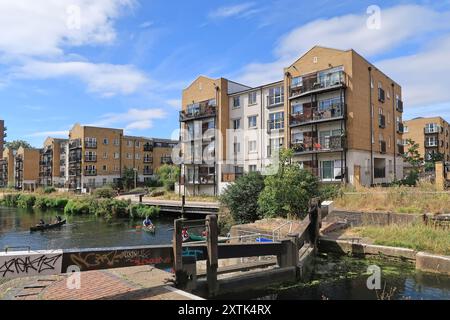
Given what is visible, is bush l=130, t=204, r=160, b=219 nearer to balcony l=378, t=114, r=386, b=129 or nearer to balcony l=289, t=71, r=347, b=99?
balcony l=289, t=71, r=347, b=99

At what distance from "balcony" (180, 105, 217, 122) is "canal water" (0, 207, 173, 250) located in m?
13.9

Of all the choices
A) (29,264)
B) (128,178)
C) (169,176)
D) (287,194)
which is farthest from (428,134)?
(29,264)

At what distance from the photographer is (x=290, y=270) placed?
11203mm

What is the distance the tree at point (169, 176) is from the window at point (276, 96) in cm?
1785

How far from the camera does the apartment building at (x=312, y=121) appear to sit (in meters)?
30.3

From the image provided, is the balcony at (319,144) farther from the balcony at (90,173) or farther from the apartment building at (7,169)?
the apartment building at (7,169)

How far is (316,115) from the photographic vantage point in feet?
104

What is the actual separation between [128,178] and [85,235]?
36609 millimetres

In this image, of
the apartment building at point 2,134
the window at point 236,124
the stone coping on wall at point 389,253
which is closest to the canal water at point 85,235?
the stone coping on wall at point 389,253

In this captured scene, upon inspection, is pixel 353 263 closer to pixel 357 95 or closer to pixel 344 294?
pixel 344 294

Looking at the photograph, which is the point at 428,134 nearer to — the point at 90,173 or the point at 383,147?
the point at 383,147

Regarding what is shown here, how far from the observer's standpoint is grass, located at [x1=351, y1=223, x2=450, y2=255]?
12.4m

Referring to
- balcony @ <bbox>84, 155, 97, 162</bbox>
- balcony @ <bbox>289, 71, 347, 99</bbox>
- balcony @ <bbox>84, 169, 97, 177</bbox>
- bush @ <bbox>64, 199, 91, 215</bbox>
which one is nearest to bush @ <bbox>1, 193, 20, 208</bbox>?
balcony @ <bbox>84, 169, 97, 177</bbox>

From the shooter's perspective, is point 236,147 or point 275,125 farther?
point 236,147
